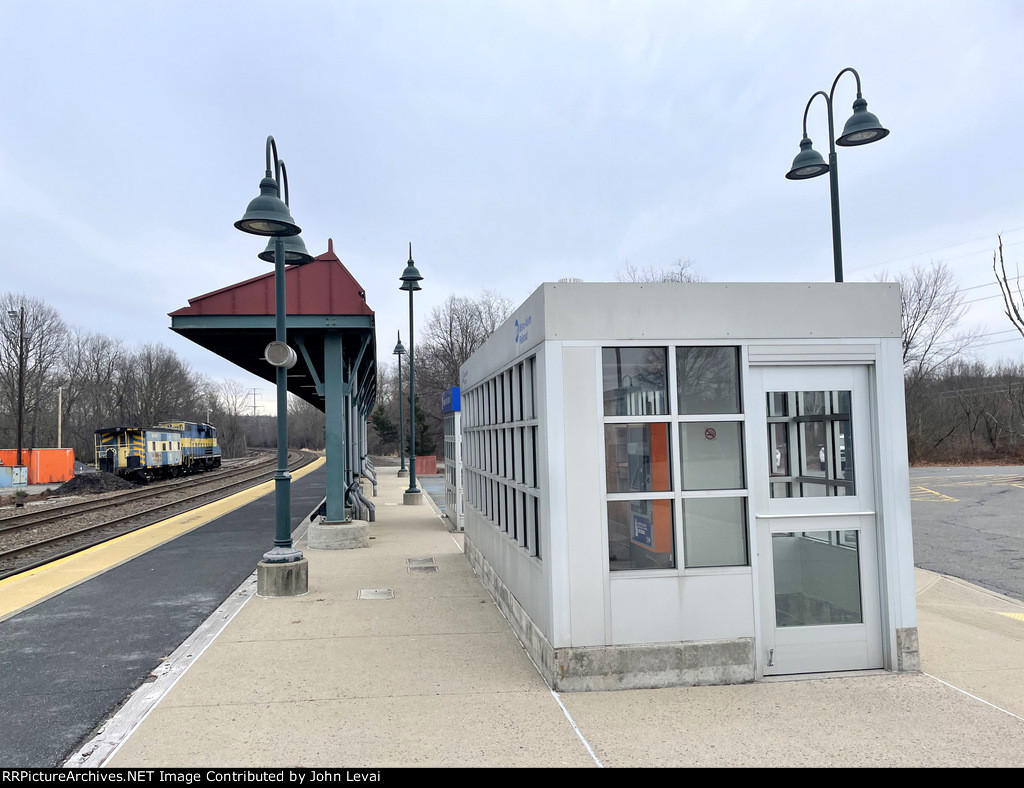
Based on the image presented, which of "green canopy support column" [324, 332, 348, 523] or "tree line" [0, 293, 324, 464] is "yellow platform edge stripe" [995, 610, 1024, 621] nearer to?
"green canopy support column" [324, 332, 348, 523]

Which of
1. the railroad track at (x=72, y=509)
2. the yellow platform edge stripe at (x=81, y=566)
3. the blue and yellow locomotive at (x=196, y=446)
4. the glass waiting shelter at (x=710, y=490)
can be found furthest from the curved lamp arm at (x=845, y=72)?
the blue and yellow locomotive at (x=196, y=446)

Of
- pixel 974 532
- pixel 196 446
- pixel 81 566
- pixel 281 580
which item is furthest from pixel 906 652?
pixel 196 446

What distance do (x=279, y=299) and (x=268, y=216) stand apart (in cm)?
128

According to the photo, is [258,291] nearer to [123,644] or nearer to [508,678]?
A: [123,644]

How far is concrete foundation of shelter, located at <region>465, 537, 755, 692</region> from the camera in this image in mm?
5211

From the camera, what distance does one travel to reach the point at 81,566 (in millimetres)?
11000

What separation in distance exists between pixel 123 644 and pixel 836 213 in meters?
9.29

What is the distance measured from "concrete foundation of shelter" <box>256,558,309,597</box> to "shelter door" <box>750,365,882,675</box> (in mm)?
5686

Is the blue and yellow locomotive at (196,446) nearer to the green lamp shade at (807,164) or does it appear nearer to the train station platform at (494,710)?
the train station platform at (494,710)

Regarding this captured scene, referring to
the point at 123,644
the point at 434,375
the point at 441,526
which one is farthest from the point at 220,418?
the point at 123,644

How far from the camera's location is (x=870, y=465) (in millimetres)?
5656

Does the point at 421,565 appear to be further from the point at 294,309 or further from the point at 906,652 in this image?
the point at 906,652

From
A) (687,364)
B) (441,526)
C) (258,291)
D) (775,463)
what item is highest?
(258,291)

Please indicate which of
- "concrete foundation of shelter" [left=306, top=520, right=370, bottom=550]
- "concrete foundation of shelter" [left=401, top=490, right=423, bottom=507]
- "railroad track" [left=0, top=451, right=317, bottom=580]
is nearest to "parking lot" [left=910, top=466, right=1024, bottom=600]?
"concrete foundation of shelter" [left=306, top=520, right=370, bottom=550]
